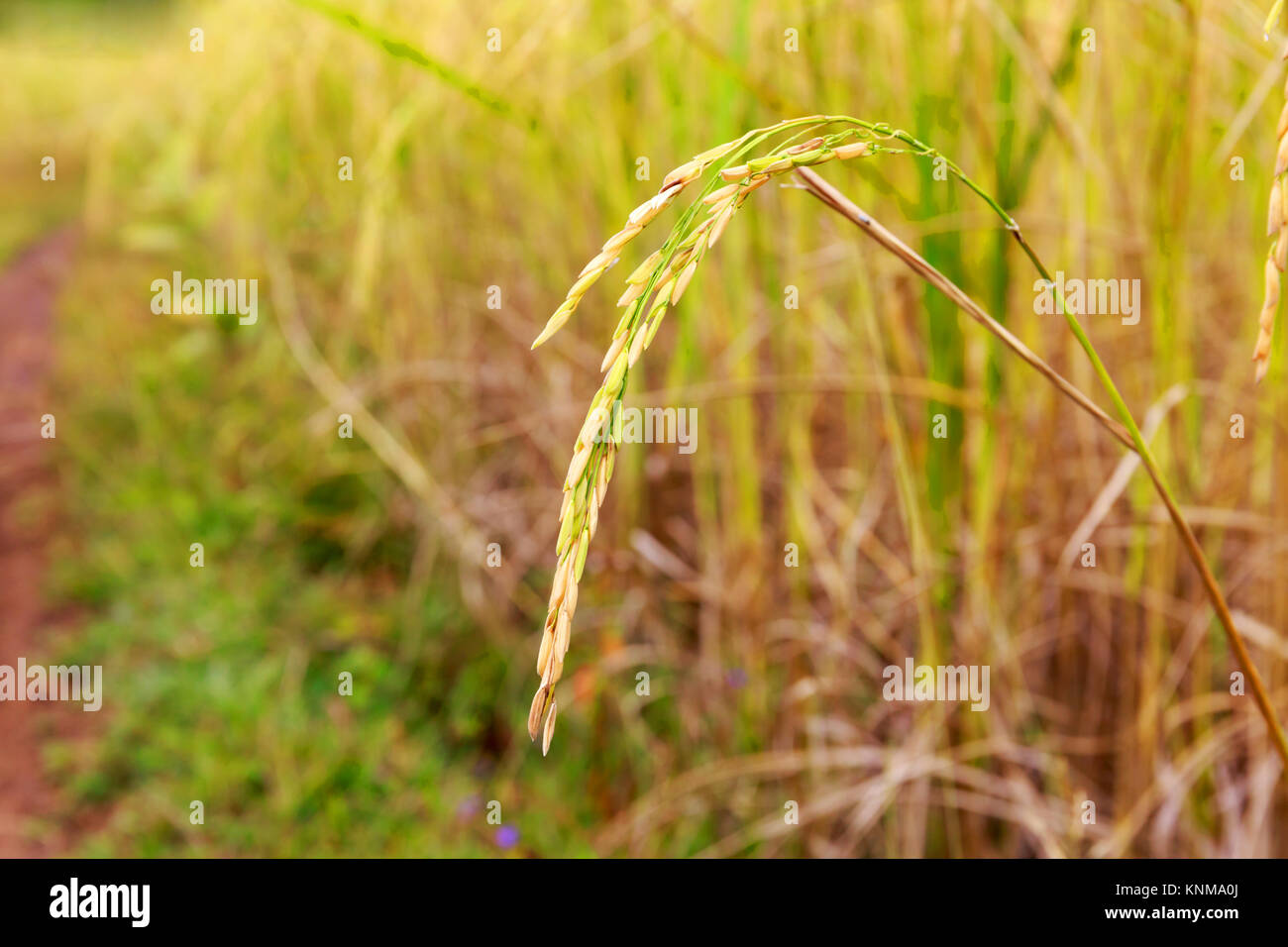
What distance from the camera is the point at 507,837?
1623 mm

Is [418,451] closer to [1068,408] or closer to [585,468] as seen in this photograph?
[1068,408]

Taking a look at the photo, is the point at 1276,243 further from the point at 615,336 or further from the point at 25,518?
the point at 25,518

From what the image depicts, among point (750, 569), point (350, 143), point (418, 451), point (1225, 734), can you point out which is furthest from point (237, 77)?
point (1225, 734)

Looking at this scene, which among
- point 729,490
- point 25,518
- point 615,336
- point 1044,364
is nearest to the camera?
point 615,336

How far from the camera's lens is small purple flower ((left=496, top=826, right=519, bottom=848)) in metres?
1.62

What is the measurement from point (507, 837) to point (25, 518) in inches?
64.9

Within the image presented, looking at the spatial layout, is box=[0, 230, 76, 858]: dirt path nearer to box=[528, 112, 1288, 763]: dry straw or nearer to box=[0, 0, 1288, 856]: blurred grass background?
box=[0, 0, 1288, 856]: blurred grass background

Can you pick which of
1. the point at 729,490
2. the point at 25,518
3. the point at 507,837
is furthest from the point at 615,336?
the point at 25,518

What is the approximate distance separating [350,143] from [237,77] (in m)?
0.53

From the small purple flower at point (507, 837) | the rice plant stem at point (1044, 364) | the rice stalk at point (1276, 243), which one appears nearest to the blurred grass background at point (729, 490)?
the small purple flower at point (507, 837)

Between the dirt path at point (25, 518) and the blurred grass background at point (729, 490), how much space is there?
0.20ft

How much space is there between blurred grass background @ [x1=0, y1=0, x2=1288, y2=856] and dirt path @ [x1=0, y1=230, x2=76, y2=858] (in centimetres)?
6

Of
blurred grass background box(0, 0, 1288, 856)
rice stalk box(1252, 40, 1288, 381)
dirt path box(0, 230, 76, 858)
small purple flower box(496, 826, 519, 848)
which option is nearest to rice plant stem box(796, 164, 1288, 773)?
rice stalk box(1252, 40, 1288, 381)

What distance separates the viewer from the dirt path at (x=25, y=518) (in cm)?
172
